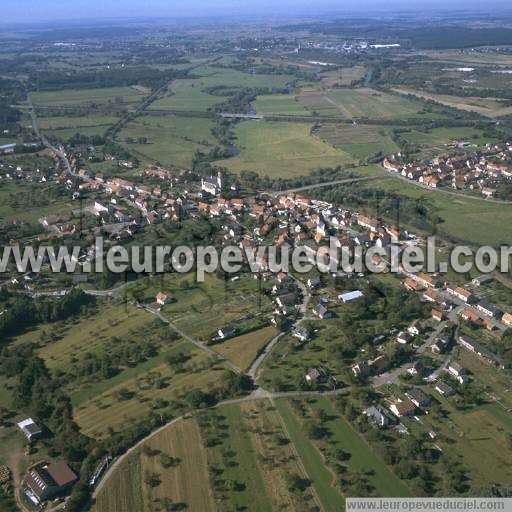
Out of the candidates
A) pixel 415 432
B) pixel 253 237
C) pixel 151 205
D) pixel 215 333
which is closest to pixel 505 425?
pixel 415 432

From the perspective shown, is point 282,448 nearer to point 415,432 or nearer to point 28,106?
point 415,432

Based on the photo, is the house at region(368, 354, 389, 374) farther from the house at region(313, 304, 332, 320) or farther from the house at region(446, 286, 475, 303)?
the house at region(446, 286, 475, 303)

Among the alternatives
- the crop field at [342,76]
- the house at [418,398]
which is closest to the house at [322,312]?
the house at [418,398]

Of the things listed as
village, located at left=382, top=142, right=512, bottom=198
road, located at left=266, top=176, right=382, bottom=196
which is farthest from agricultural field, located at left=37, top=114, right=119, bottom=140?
village, located at left=382, top=142, right=512, bottom=198

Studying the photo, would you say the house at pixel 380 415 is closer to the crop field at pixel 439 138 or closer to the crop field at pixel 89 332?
the crop field at pixel 89 332

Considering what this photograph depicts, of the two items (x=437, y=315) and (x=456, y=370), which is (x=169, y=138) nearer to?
(x=437, y=315)
